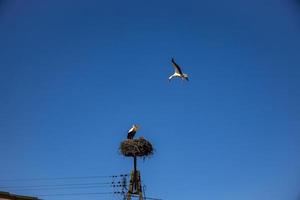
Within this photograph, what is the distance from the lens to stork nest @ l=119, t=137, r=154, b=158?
105ft

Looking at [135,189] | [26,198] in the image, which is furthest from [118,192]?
[26,198]

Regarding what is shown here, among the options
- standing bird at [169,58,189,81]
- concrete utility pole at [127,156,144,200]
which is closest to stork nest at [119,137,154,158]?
concrete utility pole at [127,156,144,200]

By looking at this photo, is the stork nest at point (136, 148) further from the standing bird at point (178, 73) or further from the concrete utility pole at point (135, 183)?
the standing bird at point (178, 73)

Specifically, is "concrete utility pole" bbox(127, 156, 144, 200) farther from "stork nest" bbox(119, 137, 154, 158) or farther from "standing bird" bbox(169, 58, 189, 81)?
"standing bird" bbox(169, 58, 189, 81)

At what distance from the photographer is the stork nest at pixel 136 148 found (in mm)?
32156

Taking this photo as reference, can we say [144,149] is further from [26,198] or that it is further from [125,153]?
[26,198]

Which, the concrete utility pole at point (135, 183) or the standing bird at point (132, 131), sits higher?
the standing bird at point (132, 131)

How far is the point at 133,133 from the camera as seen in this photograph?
1344 inches

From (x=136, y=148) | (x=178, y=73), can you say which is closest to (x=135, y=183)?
(x=136, y=148)

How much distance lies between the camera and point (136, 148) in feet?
105

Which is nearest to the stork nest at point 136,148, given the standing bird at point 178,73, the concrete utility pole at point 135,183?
the concrete utility pole at point 135,183

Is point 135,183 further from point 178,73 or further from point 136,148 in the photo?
point 178,73

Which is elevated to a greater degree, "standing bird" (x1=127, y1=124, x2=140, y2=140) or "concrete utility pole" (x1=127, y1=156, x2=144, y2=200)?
"standing bird" (x1=127, y1=124, x2=140, y2=140)

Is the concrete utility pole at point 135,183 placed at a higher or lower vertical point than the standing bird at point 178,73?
lower
